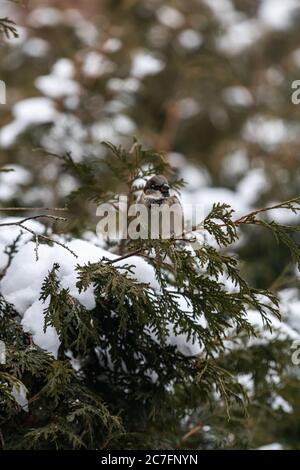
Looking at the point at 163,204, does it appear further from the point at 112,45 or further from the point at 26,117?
the point at 112,45

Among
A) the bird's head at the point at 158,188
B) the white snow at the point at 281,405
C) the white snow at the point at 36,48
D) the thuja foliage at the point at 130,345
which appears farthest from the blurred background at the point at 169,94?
the thuja foliage at the point at 130,345

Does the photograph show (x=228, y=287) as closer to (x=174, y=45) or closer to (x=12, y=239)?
(x=12, y=239)

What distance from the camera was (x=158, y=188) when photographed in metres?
2.61

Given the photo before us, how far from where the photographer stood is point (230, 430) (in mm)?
2789

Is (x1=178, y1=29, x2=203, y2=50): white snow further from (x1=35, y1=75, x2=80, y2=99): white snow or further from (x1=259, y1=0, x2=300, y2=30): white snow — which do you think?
(x1=35, y1=75, x2=80, y2=99): white snow

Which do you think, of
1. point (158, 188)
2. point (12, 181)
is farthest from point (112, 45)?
point (158, 188)

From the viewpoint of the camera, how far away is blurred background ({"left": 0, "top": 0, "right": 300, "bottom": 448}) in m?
5.84

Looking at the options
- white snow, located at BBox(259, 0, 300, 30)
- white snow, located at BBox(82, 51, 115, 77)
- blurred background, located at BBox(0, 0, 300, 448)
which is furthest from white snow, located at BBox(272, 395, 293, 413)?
white snow, located at BBox(259, 0, 300, 30)

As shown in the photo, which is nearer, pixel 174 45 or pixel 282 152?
pixel 282 152

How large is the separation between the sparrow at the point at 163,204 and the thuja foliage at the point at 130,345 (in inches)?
2.2

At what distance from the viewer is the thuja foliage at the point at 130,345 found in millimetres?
2080

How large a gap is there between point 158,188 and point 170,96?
5.20 metres

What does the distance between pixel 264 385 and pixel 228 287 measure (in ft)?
1.65
